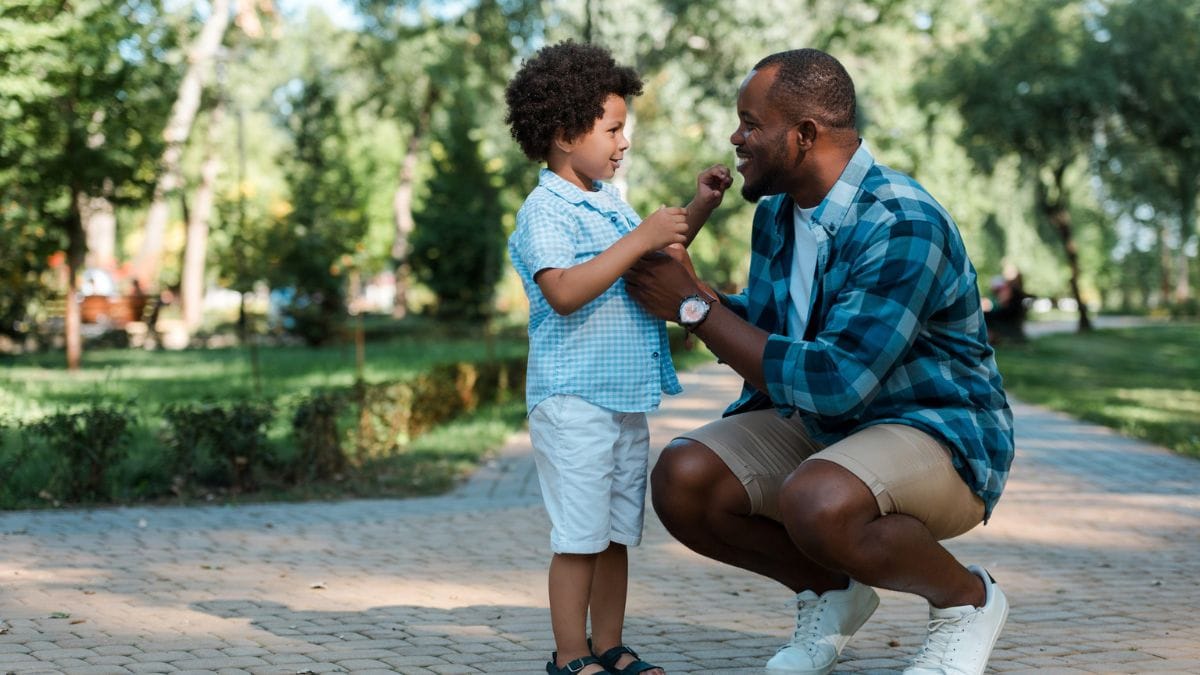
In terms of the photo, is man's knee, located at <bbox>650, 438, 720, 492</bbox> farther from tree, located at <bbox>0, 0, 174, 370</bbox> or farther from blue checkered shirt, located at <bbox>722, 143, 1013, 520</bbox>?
tree, located at <bbox>0, 0, 174, 370</bbox>

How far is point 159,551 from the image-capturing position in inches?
235

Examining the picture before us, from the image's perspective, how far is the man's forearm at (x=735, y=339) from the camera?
3.50 metres

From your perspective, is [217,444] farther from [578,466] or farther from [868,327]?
[868,327]

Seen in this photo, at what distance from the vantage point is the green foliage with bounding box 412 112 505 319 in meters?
27.1

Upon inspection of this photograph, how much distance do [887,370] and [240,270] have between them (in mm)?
12156

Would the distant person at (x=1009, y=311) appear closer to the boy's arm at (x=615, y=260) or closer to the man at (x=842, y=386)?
the man at (x=842, y=386)

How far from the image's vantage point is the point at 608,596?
3883mm

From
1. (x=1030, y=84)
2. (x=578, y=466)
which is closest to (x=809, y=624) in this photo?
(x=578, y=466)

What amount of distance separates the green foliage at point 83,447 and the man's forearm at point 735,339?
479cm

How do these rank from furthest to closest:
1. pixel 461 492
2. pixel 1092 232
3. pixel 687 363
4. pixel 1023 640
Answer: pixel 1092 232 → pixel 687 363 → pixel 461 492 → pixel 1023 640

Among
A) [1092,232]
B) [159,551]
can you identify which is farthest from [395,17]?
[1092,232]

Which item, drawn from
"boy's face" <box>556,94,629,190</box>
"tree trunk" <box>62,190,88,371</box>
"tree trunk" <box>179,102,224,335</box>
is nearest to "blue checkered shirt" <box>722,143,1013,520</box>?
"boy's face" <box>556,94,629,190</box>

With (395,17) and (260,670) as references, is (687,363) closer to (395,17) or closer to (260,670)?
(395,17)

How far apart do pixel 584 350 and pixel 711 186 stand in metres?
0.55
